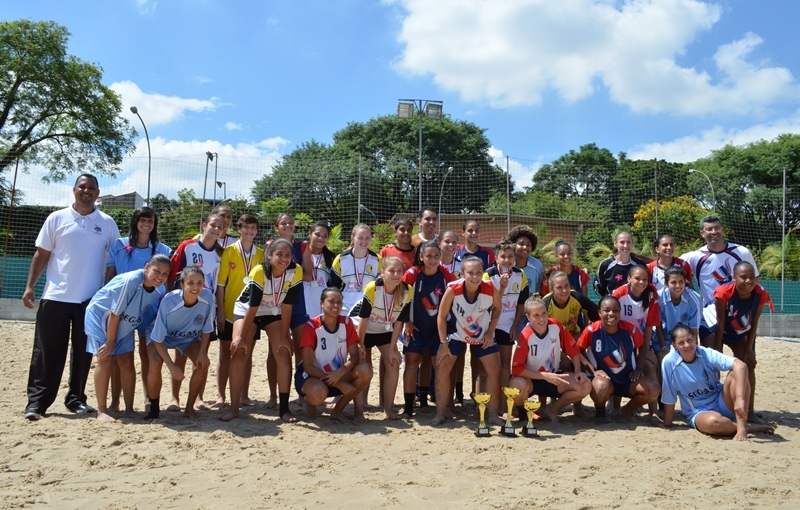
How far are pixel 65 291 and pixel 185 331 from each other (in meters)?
1.08

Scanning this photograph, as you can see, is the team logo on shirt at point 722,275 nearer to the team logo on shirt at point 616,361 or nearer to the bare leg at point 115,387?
the team logo on shirt at point 616,361

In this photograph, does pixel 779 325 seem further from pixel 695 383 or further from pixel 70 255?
pixel 70 255

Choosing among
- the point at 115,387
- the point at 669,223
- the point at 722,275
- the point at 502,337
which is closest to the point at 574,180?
the point at 669,223

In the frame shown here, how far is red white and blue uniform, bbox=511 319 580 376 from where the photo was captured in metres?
5.39

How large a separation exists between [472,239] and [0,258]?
417 inches

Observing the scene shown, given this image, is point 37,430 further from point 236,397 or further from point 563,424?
point 563,424

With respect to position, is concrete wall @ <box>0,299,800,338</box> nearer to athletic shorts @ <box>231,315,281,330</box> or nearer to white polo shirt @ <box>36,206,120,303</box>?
white polo shirt @ <box>36,206,120,303</box>

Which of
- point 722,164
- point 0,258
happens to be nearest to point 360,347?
point 0,258

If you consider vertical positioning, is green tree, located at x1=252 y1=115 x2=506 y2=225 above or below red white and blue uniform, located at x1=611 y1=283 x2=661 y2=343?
above

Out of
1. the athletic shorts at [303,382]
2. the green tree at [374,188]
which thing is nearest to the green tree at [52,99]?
the green tree at [374,188]

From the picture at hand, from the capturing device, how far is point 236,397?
5.26 metres

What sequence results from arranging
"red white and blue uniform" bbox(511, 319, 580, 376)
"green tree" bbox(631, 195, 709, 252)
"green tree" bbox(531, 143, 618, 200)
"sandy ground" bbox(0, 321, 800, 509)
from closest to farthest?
"sandy ground" bbox(0, 321, 800, 509), "red white and blue uniform" bbox(511, 319, 580, 376), "green tree" bbox(631, 195, 709, 252), "green tree" bbox(531, 143, 618, 200)

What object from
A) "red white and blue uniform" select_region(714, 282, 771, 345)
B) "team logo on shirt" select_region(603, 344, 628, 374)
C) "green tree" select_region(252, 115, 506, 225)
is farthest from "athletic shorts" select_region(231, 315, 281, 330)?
"green tree" select_region(252, 115, 506, 225)

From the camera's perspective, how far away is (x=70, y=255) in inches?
209
